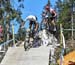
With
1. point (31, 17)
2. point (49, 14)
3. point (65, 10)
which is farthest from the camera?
point (65, 10)

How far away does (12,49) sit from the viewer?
16.3 metres

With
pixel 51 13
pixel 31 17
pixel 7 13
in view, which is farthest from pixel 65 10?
pixel 31 17

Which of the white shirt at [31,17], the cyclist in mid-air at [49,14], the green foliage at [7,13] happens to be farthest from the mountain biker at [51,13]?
the green foliage at [7,13]

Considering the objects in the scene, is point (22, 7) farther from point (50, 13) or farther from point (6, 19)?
point (50, 13)

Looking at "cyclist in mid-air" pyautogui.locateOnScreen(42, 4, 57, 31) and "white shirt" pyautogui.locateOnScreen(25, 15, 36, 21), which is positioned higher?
"cyclist in mid-air" pyautogui.locateOnScreen(42, 4, 57, 31)

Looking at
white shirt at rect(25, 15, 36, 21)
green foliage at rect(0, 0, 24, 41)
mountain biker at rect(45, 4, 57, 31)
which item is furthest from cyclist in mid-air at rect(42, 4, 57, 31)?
green foliage at rect(0, 0, 24, 41)

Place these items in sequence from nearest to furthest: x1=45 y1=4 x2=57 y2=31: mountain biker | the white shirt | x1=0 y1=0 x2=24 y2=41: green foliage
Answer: the white shirt → x1=45 y1=4 x2=57 y2=31: mountain biker → x1=0 y1=0 x2=24 y2=41: green foliage

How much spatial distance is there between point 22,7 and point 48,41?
18.5 meters

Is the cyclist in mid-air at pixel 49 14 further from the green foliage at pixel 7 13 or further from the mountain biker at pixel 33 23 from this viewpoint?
the green foliage at pixel 7 13

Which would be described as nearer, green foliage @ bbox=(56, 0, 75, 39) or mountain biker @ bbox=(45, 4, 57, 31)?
mountain biker @ bbox=(45, 4, 57, 31)

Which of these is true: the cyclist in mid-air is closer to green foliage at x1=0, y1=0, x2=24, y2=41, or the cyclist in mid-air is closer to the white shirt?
the white shirt

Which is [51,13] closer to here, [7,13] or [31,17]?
[31,17]

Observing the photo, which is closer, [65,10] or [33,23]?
[33,23]

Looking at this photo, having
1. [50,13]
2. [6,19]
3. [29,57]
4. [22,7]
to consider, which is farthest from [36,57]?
[22,7]
